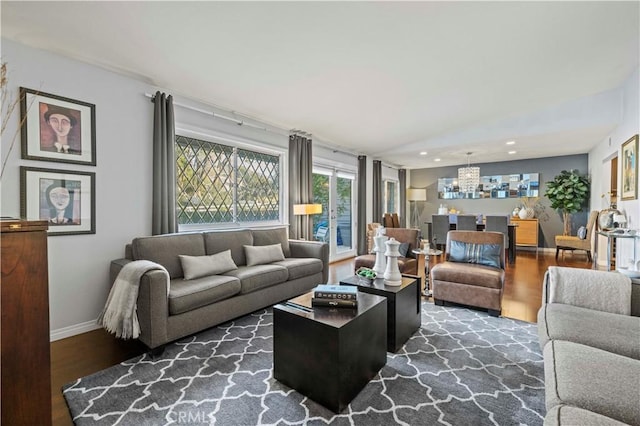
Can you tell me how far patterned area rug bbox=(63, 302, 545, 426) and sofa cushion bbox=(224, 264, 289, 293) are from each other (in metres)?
0.50

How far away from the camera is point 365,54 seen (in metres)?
2.71

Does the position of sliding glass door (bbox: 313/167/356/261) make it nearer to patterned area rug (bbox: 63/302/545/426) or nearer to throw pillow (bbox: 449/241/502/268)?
throw pillow (bbox: 449/241/502/268)

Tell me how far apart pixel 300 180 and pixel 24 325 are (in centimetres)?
387

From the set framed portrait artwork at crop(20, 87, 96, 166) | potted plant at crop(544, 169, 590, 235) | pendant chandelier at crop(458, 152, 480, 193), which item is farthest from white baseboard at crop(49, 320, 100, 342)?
potted plant at crop(544, 169, 590, 235)

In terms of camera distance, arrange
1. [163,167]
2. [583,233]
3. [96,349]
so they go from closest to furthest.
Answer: [96,349] → [163,167] → [583,233]

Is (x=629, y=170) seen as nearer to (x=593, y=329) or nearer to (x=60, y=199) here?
(x=593, y=329)

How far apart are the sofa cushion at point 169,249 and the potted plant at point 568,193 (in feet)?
24.3

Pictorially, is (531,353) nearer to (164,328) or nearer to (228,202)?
(164,328)

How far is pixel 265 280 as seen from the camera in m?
3.01

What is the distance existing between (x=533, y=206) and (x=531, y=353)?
6319 mm

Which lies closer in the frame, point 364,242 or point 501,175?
point 364,242

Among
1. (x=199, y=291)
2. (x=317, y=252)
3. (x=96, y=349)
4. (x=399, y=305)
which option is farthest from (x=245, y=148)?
(x=399, y=305)

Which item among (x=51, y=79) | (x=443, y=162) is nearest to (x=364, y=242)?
(x=443, y=162)

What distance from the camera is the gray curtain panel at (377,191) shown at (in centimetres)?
702
